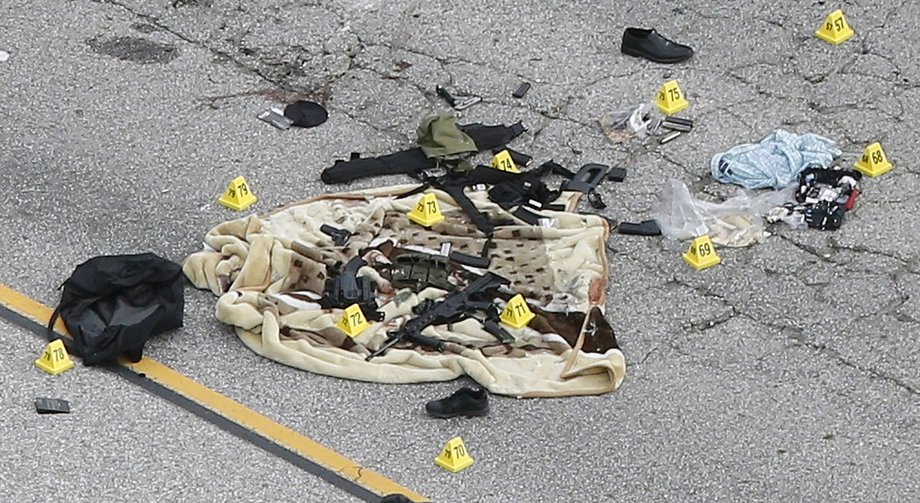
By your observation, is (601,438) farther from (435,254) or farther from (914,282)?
(914,282)

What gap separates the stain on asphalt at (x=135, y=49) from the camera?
1124 centimetres

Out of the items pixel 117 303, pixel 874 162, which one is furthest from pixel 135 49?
pixel 874 162

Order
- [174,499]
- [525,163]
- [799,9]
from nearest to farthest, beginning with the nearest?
[174,499]
[525,163]
[799,9]

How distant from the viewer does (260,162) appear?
10250 mm

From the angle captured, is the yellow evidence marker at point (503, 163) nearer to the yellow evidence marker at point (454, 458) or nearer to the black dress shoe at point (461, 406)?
the black dress shoe at point (461, 406)

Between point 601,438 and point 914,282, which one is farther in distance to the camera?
point 914,282

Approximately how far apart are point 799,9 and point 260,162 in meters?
3.93

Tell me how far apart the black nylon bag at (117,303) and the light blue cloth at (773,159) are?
3287mm

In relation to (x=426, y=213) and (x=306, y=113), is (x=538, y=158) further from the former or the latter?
(x=306, y=113)

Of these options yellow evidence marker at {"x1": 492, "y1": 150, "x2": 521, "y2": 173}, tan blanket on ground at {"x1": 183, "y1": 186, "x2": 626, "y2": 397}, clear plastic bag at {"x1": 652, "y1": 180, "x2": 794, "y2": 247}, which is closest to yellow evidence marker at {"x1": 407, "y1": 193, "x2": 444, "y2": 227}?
tan blanket on ground at {"x1": 183, "y1": 186, "x2": 626, "y2": 397}

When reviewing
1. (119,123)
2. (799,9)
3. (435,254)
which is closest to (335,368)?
(435,254)

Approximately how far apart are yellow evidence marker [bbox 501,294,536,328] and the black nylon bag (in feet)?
5.45

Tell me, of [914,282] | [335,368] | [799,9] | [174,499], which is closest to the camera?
[174,499]

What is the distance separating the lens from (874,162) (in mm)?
10117
